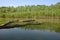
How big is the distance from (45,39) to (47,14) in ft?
104

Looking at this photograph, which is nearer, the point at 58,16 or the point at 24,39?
the point at 24,39

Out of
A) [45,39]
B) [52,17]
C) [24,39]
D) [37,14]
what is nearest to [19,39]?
[24,39]

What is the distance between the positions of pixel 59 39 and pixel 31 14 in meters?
33.5

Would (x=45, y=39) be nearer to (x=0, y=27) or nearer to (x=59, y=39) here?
(x=59, y=39)

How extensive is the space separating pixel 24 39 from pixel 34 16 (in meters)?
32.3

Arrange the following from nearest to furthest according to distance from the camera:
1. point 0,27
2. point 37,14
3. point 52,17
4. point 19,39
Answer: point 19,39 → point 0,27 → point 52,17 → point 37,14

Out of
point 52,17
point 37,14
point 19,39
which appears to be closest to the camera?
point 19,39

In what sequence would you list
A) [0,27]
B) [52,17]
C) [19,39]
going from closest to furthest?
[19,39], [0,27], [52,17]

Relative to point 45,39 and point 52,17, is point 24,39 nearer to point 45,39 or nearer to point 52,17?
point 45,39

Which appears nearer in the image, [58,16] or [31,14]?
[58,16]

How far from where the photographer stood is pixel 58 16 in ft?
140

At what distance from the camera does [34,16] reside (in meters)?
45.1

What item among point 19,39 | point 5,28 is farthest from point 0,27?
point 19,39

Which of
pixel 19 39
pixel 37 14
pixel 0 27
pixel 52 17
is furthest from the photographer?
pixel 37 14
